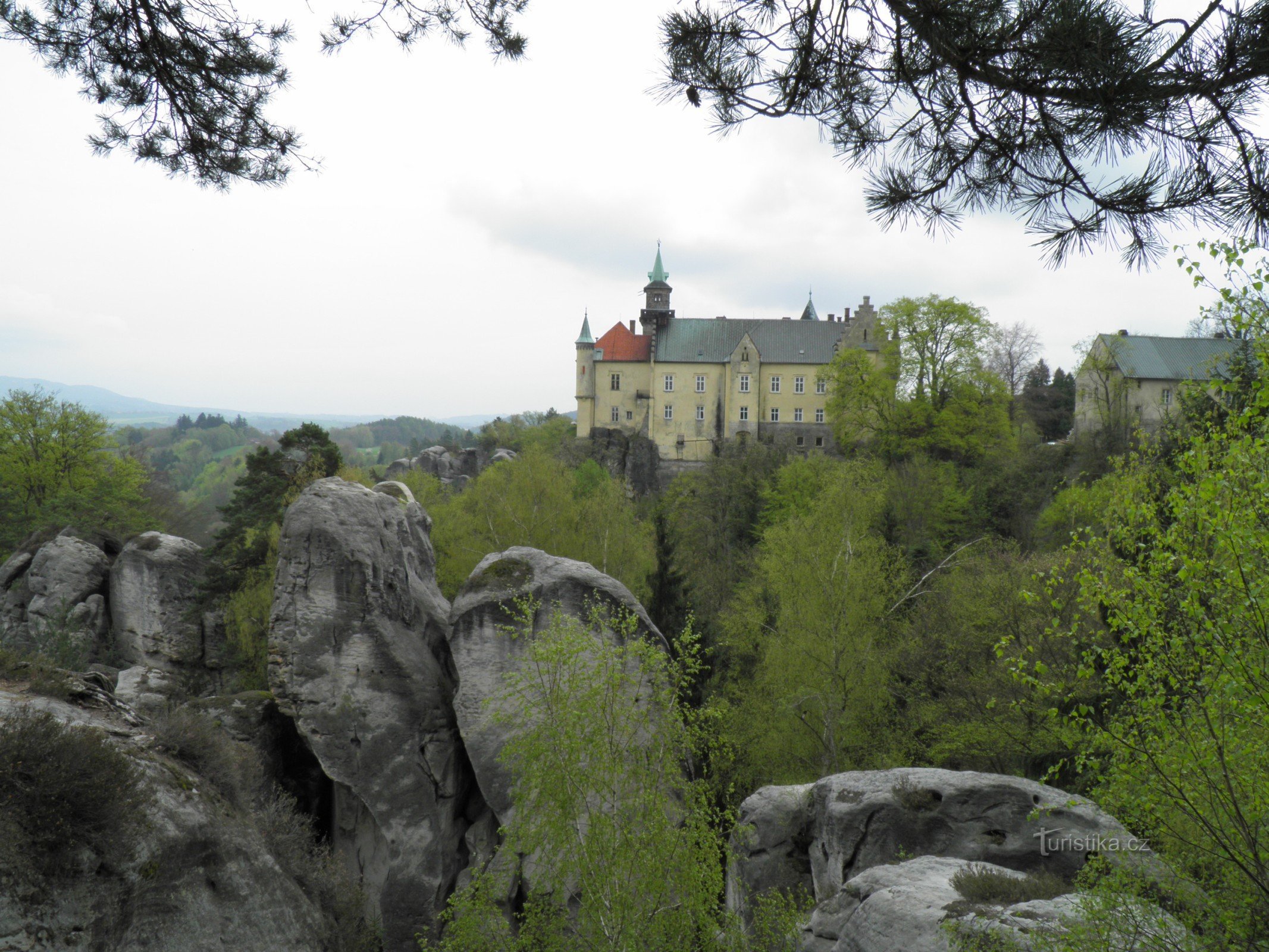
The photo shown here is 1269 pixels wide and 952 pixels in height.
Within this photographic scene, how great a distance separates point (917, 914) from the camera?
8.43 metres

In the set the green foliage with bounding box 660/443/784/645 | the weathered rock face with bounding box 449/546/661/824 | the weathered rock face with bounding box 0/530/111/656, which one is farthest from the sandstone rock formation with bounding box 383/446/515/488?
the weathered rock face with bounding box 449/546/661/824

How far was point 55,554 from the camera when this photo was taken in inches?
1118

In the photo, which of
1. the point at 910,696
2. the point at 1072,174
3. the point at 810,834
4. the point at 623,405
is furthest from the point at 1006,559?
the point at 623,405

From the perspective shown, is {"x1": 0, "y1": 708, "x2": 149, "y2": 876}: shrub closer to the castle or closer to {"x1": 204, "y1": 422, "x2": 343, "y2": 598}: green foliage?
{"x1": 204, "y1": 422, "x2": 343, "y2": 598}: green foliage

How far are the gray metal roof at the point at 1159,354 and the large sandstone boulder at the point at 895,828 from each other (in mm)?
40909

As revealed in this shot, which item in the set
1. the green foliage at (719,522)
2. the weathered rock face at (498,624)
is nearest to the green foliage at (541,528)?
the green foliage at (719,522)

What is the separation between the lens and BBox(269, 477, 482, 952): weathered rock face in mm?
17547

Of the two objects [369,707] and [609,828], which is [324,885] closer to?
[609,828]

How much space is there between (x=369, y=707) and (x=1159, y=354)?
50.9 metres

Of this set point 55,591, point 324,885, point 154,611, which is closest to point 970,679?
point 324,885

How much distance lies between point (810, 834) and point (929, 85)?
12843 mm

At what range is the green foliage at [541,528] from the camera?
30.3 metres

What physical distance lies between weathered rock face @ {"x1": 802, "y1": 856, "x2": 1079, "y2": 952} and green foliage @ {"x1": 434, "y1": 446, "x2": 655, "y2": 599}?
60.0ft

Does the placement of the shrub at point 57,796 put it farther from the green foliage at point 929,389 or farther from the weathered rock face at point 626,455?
the weathered rock face at point 626,455
